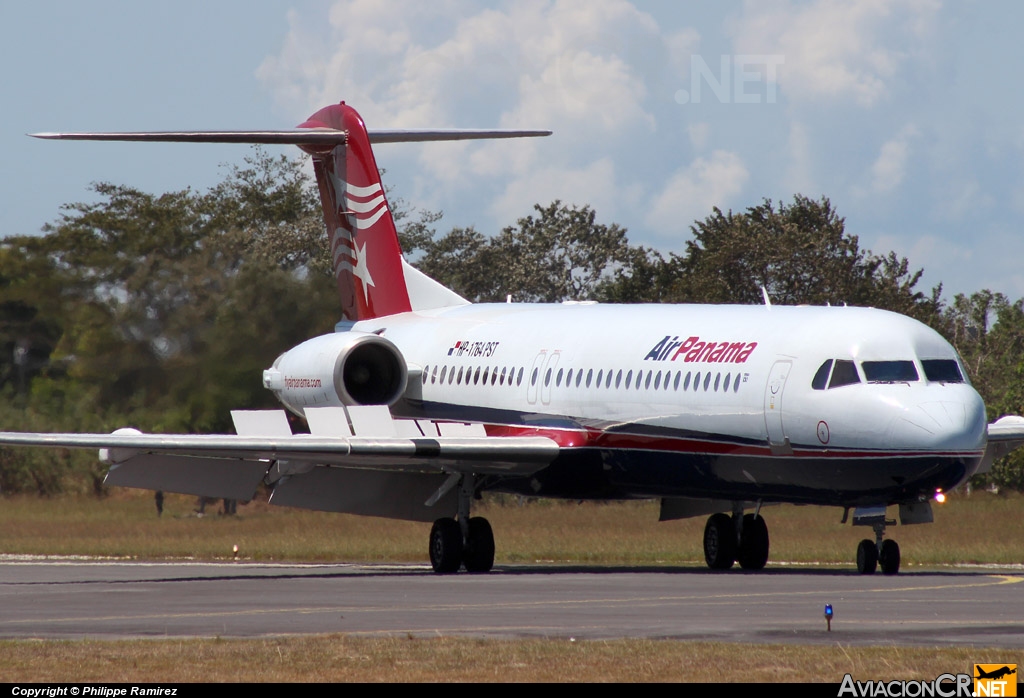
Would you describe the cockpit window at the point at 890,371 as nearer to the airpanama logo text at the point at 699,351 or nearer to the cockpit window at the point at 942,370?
the cockpit window at the point at 942,370

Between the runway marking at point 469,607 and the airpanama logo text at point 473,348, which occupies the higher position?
the airpanama logo text at point 473,348

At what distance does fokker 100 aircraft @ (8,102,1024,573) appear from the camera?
75.6ft

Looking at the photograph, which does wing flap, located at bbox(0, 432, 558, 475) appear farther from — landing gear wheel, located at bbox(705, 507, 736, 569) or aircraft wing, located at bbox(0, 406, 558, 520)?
landing gear wheel, located at bbox(705, 507, 736, 569)

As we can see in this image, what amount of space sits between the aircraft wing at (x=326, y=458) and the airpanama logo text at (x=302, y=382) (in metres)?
0.42

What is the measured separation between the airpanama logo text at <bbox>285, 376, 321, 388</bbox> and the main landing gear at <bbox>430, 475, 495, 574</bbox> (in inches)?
135

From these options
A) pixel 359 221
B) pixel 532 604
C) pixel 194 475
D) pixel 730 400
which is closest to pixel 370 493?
pixel 194 475

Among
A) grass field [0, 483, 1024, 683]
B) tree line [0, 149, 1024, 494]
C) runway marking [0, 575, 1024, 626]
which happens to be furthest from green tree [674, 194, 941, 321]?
runway marking [0, 575, 1024, 626]

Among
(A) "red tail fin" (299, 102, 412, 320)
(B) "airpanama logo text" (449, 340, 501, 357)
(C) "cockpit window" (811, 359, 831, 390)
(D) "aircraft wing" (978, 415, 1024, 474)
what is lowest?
(D) "aircraft wing" (978, 415, 1024, 474)

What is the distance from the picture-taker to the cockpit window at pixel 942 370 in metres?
23.2

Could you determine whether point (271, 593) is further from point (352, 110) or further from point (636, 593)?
point (352, 110)

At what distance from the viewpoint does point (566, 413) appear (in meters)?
27.3

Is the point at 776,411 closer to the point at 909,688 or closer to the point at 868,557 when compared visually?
the point at 868,557

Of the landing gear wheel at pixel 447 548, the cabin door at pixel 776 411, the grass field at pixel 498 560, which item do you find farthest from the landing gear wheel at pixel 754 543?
the landing gear wheel at pixel 447 548

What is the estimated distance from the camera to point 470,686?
39.0 feet
